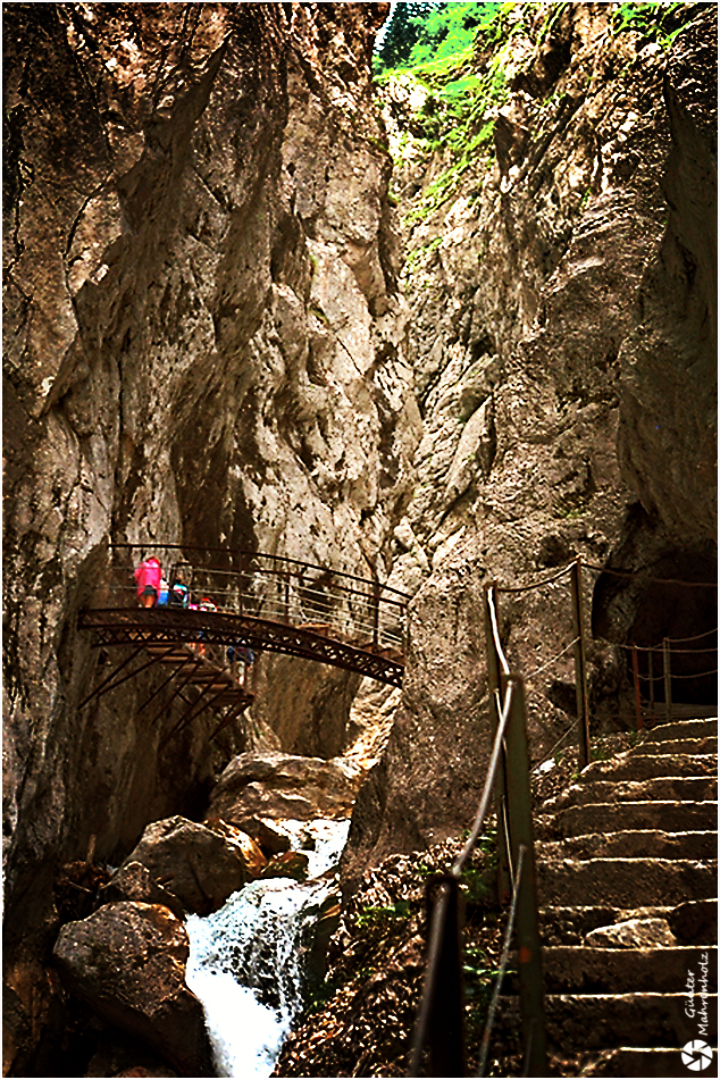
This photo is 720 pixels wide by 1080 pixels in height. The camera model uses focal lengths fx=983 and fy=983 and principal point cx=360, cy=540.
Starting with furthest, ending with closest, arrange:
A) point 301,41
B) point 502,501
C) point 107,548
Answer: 1. point 301,41
2. point 107,548
3. point 502,501

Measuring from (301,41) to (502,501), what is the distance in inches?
802

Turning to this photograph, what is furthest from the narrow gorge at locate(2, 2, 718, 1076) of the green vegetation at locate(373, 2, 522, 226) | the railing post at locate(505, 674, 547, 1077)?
the railing post at locate(505, 674, 547, 1077)

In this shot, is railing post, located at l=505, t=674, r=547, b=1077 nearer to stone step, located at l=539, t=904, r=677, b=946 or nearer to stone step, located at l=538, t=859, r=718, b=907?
stone step, located at l=539, t=904, r=677, b=946

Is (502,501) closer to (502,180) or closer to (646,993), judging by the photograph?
(646,993)

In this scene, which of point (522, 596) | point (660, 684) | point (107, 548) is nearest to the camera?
point (522, 596)

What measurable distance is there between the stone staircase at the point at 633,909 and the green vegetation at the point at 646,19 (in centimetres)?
1290

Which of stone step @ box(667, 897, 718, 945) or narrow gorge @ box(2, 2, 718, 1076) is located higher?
narrow gorge @ box(2, 2, 718, 1076)

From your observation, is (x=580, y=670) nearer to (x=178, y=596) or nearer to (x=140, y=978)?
(x=140, y=978)

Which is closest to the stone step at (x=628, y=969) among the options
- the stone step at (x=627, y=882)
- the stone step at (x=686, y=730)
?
the stone step at (x=627, y=882)

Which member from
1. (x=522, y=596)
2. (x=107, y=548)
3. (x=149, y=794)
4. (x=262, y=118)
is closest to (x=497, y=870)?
(x=522, y=596)

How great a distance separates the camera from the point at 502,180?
28062 mm

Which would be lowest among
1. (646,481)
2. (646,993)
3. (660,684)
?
(646,993)

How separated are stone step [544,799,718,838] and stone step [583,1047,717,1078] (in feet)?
5.12

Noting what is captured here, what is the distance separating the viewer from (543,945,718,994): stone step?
4.11 m
